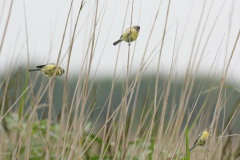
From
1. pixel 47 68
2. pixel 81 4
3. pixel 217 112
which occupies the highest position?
pixel 81 4

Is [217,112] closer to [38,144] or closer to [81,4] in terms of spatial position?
[81,4]

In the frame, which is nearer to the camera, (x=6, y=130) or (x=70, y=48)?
(x=70, y=48)

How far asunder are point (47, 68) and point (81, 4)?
0.42m

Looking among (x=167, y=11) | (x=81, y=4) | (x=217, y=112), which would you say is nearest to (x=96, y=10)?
(x=81, y=4)

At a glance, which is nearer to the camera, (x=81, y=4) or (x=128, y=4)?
(x=81, y=4)

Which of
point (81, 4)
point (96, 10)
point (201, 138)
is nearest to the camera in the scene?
point (81, 4)

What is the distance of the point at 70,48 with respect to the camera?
3.28 ft

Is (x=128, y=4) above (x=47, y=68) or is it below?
above

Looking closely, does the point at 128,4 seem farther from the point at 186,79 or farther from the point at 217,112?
the point at 217,112

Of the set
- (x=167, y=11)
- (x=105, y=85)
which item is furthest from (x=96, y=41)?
(x=105, y=85)

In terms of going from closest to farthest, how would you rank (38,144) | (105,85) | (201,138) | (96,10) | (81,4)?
(81,4)
(96,10)
(201,138)
(38,144)
(105,85)

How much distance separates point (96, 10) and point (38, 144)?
105 cm

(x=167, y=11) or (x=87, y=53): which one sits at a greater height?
(x=167, y=11)

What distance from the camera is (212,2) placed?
1.02 m
